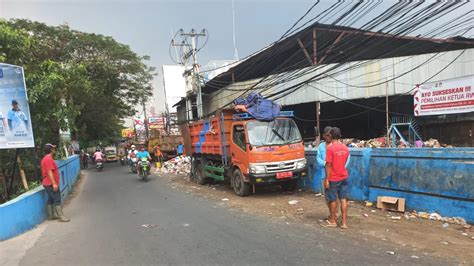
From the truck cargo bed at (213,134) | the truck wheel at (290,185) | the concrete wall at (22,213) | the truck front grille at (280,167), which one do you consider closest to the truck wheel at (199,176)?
the truck cargo bed at (213,134)

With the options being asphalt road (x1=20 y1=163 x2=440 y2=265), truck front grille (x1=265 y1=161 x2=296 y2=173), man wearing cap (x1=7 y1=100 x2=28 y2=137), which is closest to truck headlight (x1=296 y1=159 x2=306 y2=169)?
truck front grille (x1=265 y1=161 x2=296 y2=173)

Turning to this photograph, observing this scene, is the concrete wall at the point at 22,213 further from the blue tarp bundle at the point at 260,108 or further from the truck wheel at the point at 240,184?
the blue tarp bundle at the point at 260,108

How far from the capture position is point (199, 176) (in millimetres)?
15969

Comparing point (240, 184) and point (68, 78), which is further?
point (68, 78)

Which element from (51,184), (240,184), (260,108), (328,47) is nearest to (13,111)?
(51,184)

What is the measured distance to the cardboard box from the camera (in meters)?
8.23

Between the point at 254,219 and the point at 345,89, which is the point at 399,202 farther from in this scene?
the point at 345,89

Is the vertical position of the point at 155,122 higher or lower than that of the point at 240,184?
higher

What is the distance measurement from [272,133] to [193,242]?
572 centimetres

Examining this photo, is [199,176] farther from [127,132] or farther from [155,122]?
[127,132]

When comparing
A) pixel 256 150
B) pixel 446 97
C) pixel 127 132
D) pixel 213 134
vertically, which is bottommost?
pixel 127 132

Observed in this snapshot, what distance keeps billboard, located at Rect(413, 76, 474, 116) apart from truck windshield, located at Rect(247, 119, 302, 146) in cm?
558

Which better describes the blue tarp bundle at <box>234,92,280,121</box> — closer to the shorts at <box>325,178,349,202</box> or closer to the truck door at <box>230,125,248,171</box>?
the truck door at <box>230,125,248,171</box>

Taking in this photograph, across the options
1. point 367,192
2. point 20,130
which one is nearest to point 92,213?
point 20,130
